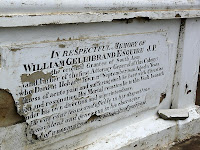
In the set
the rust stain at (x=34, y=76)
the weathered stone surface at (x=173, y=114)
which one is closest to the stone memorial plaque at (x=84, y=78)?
the rust stain at (x=34, y=76)

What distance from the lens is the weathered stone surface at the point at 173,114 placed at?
3.07m

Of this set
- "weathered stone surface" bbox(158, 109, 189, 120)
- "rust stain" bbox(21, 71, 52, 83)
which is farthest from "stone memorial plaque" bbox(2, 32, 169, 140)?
"weathered stone surface" bbox(158, 109, 189, 120)

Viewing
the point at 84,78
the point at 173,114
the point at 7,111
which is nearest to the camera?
the point at 7,111

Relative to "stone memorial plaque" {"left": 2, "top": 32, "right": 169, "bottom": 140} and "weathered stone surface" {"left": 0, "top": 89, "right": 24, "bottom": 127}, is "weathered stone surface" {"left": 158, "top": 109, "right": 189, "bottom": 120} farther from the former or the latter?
"weathered stone surface" {"left": 0, "top": 89, "right": 24, "bottom": 127}

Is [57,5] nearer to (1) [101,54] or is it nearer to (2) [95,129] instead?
(1) [101,54]

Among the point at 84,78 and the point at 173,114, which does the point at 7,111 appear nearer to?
the point at 84,78

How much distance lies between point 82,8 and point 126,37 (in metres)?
0.52

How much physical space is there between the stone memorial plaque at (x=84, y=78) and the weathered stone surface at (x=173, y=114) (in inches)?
7.8

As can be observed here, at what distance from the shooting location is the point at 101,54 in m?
2.41

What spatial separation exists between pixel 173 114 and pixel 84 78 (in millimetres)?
1206

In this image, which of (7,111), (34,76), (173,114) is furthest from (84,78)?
(173,114)

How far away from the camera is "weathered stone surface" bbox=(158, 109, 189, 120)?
3.07 meters

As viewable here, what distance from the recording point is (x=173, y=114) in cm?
311

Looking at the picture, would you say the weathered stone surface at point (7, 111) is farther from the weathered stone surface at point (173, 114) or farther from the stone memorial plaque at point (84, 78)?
the weathered stone surface at point (173, 114)
